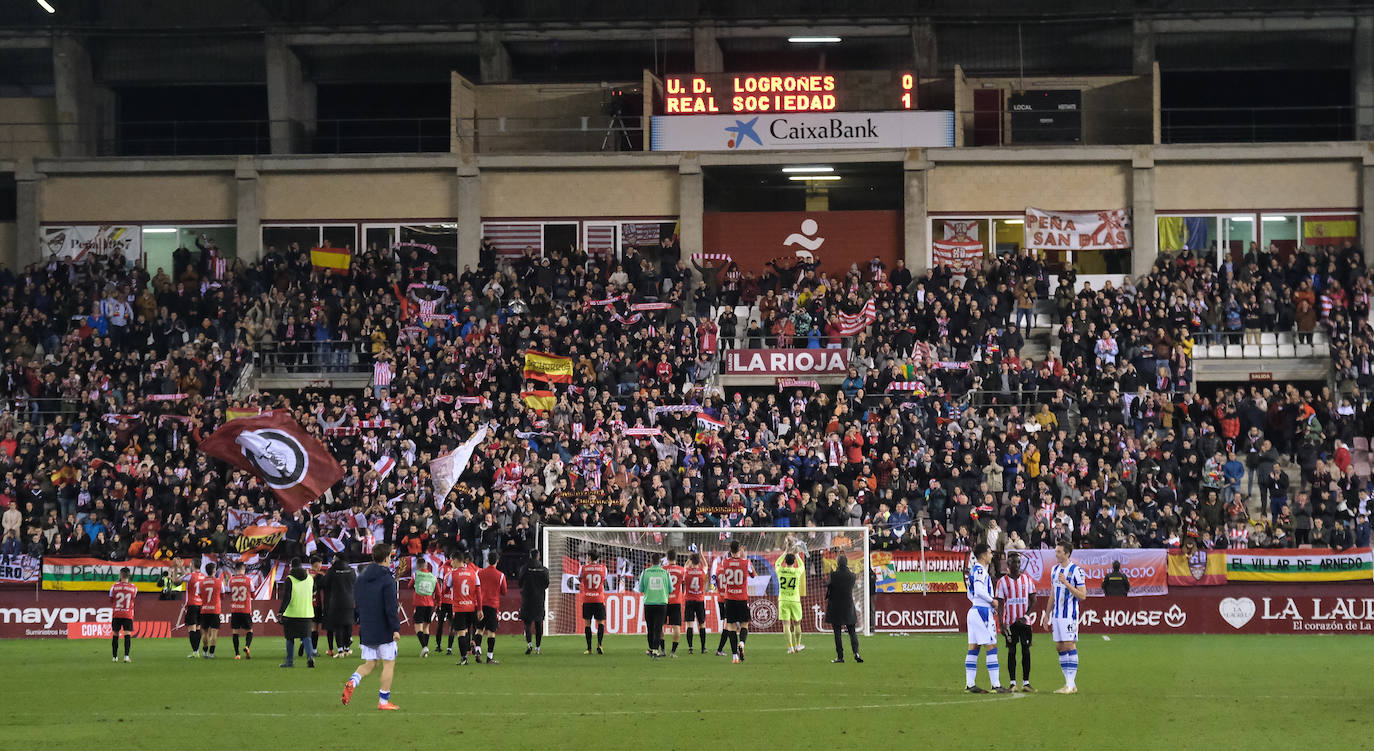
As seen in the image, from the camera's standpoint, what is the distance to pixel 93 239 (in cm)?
5031

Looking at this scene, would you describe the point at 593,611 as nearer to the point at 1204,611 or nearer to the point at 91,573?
the point at 1204,611

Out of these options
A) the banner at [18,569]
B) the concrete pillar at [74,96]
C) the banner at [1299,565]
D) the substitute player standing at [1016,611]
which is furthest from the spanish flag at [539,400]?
the substitute player standing at [1016,611]

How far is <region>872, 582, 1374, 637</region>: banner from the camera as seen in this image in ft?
109

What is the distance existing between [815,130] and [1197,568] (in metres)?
19.3

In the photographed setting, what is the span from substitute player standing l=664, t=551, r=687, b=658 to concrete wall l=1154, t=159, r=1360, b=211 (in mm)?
25530

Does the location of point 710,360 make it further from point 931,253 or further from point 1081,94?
point 1081,94

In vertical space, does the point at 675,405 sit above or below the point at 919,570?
above

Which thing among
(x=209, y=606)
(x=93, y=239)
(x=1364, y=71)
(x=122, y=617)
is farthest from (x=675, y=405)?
(x=1364, y=71)

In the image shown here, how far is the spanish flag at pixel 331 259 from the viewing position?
4809 cm

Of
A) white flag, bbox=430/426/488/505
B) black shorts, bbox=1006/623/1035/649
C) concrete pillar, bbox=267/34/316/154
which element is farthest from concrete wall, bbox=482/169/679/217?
black shorts, bbox=1006/623/1035/649

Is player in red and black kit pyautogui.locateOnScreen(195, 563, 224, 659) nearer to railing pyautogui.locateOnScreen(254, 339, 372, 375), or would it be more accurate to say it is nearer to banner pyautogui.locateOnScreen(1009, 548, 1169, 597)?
banner pyautogui.locateOnScreen(1009, 548, 1169, 597)

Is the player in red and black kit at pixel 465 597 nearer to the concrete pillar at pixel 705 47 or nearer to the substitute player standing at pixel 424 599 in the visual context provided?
the substitute player standing at pixel 424 599

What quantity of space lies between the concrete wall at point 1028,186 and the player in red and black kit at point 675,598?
900 inches

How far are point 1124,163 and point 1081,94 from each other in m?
2.82
